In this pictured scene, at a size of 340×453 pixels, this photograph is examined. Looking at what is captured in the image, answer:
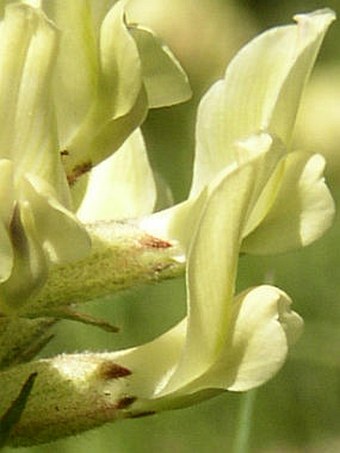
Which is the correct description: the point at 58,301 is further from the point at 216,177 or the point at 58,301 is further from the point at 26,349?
the point at 216,177

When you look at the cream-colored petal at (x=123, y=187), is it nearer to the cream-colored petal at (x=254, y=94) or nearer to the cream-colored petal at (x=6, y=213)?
the cream-colored petal at (x=254, y=94)

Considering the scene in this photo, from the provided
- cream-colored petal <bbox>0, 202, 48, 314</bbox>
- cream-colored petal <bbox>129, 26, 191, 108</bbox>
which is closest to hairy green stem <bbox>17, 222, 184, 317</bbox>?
cream-colored petal <bbox>0, 202, 48, 314</bbox>

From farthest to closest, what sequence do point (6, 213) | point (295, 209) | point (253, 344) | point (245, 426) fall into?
1. point (245, 426)
2. point (295, 209)
3. point (253, 344)
4. point (6, 213)

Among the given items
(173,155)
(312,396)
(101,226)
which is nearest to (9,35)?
(101,226)

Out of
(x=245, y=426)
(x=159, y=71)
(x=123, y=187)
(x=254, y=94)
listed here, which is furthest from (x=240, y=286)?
(x=254, y=94)

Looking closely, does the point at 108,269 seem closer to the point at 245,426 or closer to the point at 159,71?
the point at 159,71

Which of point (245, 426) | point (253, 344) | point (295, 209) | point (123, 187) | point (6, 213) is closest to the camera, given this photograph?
point (6, 213)
